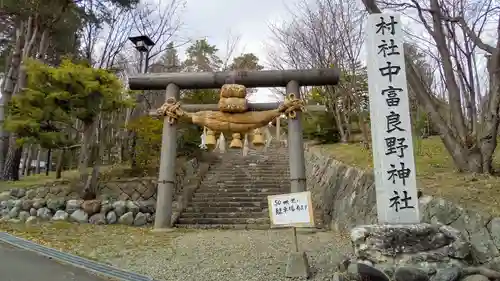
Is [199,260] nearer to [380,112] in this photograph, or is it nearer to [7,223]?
[380,112]

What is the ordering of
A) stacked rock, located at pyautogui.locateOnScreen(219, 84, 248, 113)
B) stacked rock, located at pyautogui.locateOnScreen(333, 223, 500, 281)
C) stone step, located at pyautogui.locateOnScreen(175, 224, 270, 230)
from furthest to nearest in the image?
stone step, located at pyautogui.locateOnScreen(175, 224, 270, 230) < stacked rock, located at pyautogui.locateOnScreen(219, 84, 248, 113) < stacked rock, located at pyautogui.locateOnScreen(333, 223, 500, 281)

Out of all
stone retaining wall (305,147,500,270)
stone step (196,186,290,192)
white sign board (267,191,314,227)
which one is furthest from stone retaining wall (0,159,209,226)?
white sign board (267,191,314,227)

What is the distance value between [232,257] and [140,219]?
443cm

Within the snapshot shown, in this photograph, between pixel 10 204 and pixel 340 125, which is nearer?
pixel 10 204

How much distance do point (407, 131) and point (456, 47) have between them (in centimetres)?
561

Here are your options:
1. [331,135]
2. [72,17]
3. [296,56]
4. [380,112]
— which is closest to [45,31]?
[72,17]

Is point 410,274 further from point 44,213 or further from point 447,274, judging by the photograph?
point 44,213

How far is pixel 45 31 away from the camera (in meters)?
13.9

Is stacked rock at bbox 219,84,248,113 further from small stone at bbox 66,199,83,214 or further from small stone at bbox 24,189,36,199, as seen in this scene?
small stone at bbox 24,189,36,199

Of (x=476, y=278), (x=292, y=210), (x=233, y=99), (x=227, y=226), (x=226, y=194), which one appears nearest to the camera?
(x=476, y=278)

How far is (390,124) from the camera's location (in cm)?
475

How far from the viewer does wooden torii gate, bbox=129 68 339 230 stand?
26.7 feet

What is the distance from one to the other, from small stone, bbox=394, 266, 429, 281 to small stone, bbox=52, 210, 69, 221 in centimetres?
830

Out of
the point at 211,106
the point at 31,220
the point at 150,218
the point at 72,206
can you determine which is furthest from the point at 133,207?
the point at 211,106
